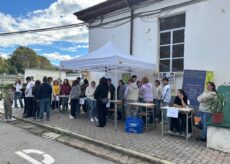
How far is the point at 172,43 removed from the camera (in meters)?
10.9

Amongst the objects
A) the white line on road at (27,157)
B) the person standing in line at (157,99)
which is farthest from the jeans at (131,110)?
the white line on road at (27,157)

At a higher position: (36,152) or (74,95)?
(74,95)

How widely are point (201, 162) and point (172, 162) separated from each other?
66cm

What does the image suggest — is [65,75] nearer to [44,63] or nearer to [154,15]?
[154,15]

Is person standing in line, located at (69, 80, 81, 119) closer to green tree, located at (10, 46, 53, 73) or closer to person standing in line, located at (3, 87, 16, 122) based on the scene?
person standing in line, located at (3, 87, 16, 122)

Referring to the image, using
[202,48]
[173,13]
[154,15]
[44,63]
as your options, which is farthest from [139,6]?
[44,63]

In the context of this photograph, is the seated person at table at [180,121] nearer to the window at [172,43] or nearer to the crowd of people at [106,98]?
the crowd of people at [106,98]

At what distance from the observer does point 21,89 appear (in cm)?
1441

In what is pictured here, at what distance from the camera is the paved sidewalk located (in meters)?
5.80

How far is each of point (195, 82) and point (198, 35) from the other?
1.85 m

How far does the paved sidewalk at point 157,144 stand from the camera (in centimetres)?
580

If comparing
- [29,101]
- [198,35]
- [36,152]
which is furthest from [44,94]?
[198,35]

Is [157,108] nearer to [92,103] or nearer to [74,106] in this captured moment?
[92,103]

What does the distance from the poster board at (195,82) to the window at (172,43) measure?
712 millimetres
